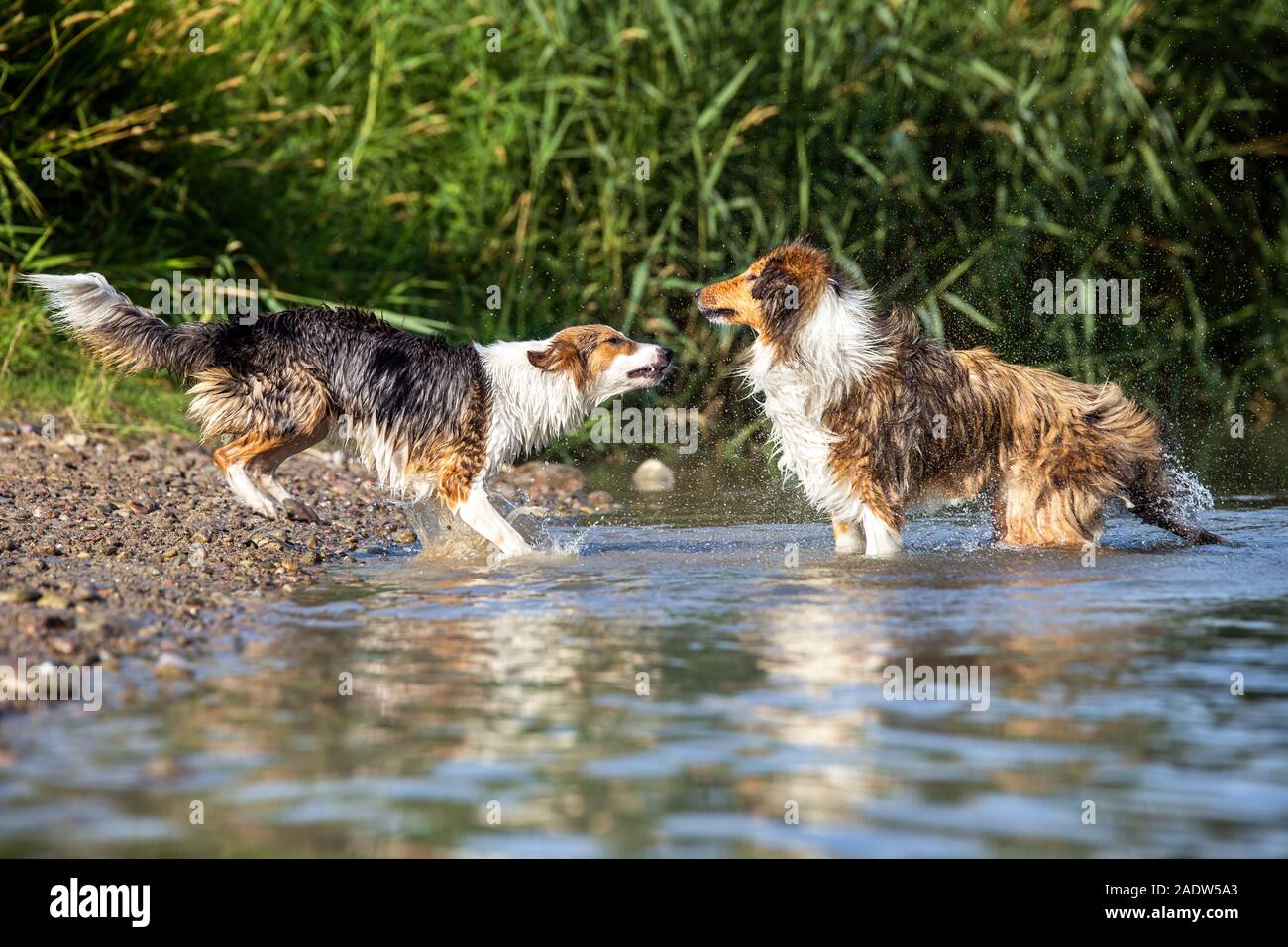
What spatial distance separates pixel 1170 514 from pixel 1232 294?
5.12 meters

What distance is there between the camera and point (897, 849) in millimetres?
3697

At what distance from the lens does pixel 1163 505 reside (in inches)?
311

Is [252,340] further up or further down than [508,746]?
further up

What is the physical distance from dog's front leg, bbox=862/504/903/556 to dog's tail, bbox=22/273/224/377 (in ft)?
10.8

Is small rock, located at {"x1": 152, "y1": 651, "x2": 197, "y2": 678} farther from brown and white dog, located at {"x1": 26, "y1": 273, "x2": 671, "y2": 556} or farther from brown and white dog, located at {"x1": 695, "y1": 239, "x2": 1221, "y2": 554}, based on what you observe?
brown and white dog, located at {"x1": 695, "y1": 239, "x2": 1221, "y2": 554}

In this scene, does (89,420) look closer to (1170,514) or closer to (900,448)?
(900,448)

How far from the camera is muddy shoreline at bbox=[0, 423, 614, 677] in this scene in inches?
225

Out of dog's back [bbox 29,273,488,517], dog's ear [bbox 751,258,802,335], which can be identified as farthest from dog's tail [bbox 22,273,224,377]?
dog's ear [bbox 751,258,802,335]

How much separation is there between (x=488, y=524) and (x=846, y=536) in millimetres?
1751

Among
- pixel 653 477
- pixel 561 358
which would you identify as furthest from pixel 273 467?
pixel 653 477

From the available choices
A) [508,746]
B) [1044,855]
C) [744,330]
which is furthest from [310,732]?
[744,330]

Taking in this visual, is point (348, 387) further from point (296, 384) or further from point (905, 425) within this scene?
point (905, 425)

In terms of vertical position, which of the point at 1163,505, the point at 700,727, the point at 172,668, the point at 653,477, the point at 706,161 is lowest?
the point at 700,727
